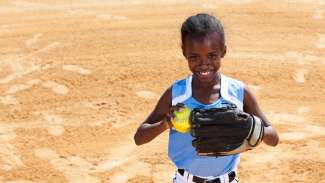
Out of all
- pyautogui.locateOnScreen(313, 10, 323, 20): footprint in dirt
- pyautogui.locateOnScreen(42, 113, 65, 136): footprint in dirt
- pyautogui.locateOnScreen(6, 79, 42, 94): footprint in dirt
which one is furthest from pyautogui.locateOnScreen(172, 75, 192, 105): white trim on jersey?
pyautogui.locateOnScreen(313, 10, 323, 20): footprint in dirt

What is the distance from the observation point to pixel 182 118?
9.59ft

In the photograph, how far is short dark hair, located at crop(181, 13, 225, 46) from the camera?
3.06 meters

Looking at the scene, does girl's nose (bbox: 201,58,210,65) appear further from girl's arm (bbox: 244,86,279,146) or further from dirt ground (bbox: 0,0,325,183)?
dirt ground (bbox: 0,0,325,183)

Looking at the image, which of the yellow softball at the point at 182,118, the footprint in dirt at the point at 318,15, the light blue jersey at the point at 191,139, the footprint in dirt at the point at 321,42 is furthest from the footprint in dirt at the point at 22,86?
the footprint in dirt at the point at 318,15

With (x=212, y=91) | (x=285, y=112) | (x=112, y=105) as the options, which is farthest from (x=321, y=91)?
(x=212, y=91)

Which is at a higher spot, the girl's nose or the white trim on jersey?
the girl's nose

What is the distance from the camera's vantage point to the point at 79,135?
20.9 feet

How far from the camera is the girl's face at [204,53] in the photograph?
10.0 ft

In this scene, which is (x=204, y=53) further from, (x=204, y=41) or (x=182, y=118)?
(x=182, y=118)

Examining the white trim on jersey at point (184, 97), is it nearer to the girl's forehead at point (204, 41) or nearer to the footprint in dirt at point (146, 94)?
the girl's forehead at point (204, 41)

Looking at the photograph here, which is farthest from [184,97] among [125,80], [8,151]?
[125,80]

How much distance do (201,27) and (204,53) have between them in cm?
15

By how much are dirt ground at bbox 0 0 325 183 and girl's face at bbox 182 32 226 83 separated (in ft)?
8.59

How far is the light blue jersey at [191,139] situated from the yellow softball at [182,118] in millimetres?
259
